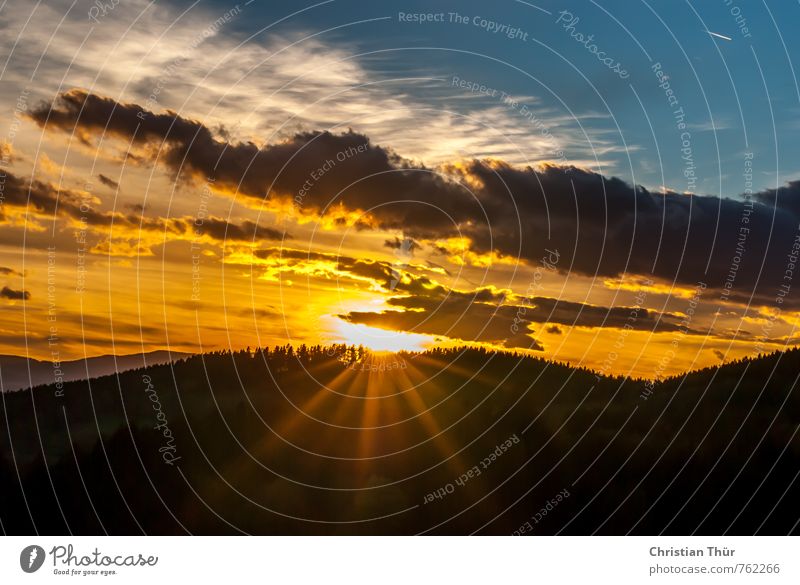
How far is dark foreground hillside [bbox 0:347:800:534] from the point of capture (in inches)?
921

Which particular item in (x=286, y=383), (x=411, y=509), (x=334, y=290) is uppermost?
(x=334, y=290)

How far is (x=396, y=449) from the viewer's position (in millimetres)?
23750

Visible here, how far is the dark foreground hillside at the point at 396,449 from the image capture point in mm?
23391

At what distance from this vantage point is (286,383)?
79.9 feet
